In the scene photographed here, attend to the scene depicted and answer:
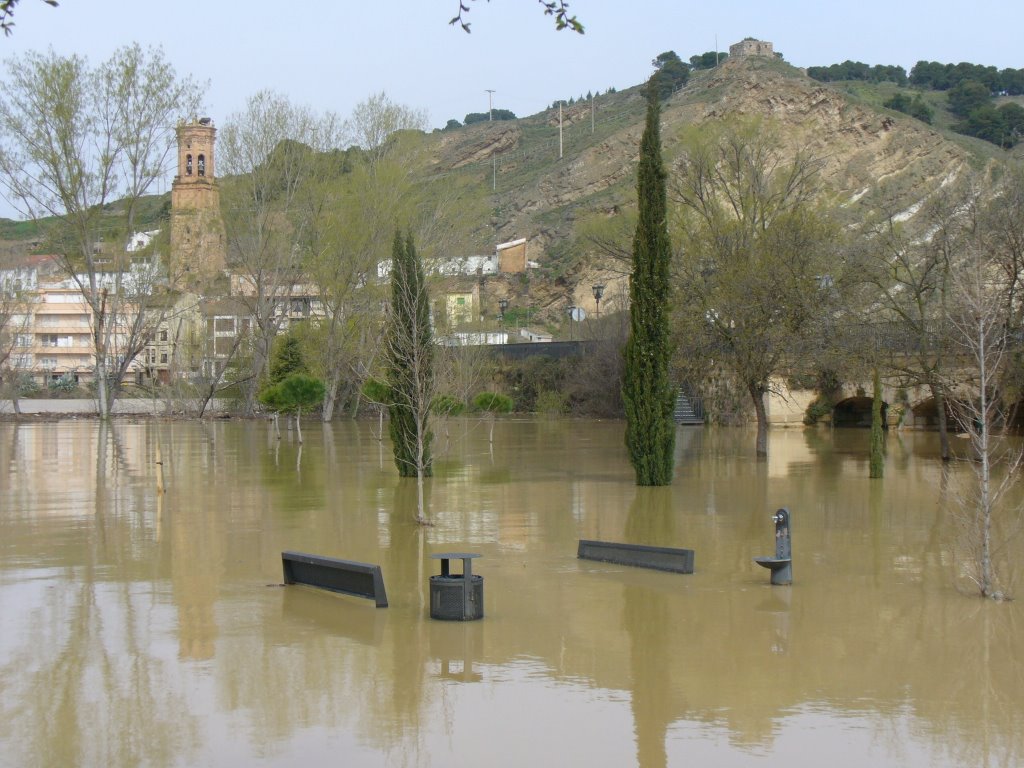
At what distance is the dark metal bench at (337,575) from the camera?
31.9 feet

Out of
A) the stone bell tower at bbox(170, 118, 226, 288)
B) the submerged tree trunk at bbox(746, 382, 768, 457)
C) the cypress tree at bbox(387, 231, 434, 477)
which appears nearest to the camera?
the cypress tree at bbox(387, 231, 434, 477)

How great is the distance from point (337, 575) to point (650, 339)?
11616mm

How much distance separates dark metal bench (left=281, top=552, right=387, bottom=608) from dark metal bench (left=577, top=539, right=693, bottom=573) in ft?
9.82

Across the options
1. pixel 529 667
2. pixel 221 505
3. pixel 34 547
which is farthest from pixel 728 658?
pixel 221 505

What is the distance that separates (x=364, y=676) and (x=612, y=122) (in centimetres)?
10596

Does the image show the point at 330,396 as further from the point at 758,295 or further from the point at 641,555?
the point at 641,555

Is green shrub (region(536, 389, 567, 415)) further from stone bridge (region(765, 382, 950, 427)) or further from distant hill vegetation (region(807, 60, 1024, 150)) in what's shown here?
distant hill vegetation (region(807, 60, 1024, 150))

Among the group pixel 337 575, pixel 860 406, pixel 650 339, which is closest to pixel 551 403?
pixel 860 406

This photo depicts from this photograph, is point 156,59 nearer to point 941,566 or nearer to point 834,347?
point 834,347

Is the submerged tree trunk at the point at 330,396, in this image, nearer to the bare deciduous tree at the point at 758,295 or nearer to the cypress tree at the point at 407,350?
the bare deciduous tree at the point at 758,295

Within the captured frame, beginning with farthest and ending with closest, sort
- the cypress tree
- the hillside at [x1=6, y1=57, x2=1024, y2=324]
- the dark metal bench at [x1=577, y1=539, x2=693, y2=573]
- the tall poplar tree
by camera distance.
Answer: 1. the hillside at [x1=6, y1=57, x2=1024, y2=324]
2. the tall poplar tree
3. the cypress tree
4. the dark metal bench at [x1=577, y1=539, x2=693, y2=573]

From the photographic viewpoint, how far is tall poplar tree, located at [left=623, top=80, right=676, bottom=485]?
19891mm

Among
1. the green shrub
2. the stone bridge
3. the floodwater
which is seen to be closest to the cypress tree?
the floodwater

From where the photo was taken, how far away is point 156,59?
124ft
